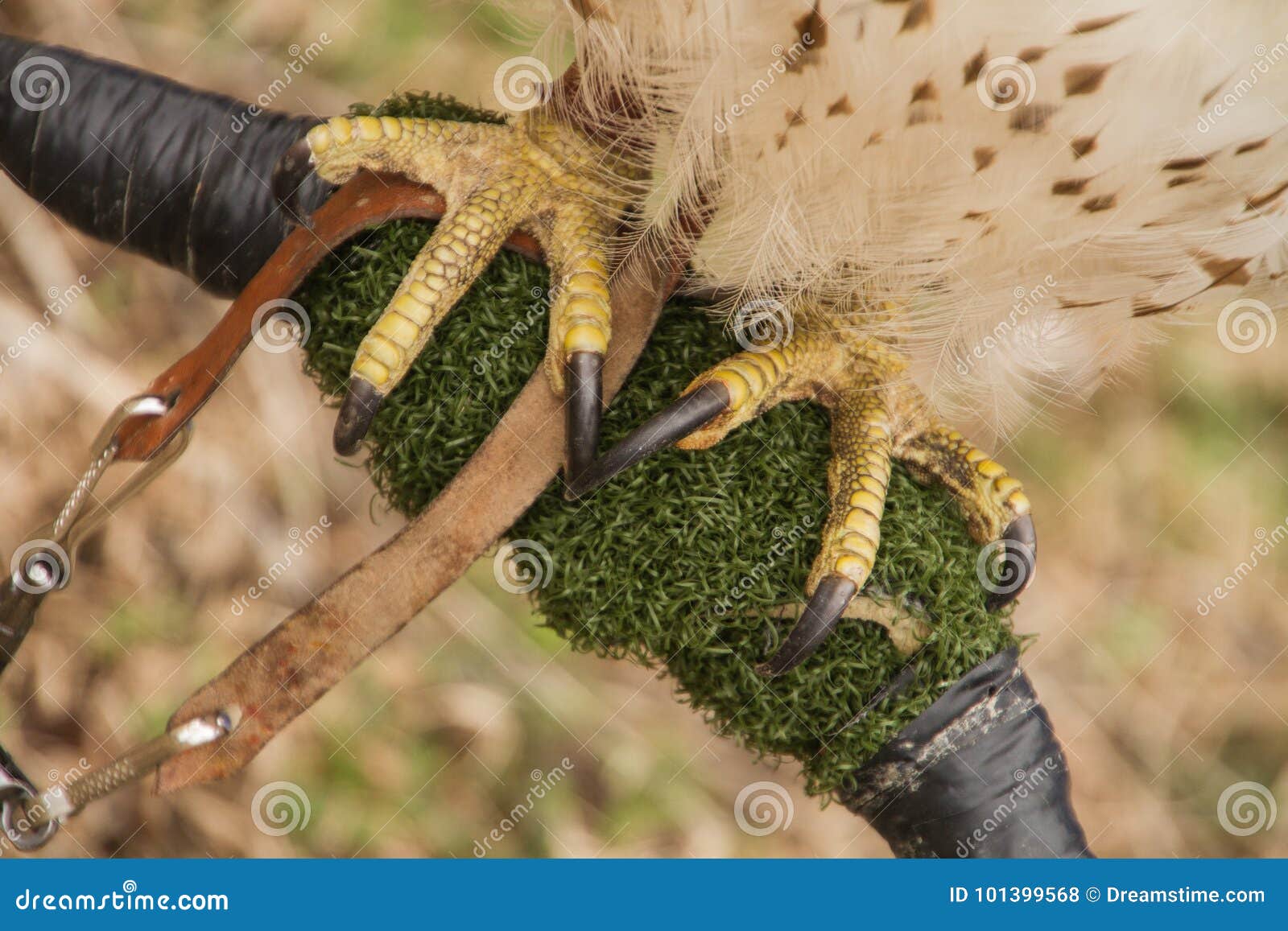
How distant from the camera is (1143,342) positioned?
2.90 ft

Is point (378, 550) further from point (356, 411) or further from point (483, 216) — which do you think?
point (483, 216)

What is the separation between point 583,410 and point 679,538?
114mm

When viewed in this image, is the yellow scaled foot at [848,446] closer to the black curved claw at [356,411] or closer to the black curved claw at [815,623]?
the black curved claw at [815,623]

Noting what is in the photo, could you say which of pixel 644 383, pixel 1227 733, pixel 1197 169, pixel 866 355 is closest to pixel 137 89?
pixel 644 383

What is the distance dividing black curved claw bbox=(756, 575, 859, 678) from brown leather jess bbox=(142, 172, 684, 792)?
20 centimetres

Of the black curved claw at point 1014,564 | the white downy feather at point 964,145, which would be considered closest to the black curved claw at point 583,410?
the white downy feather at point 964,145

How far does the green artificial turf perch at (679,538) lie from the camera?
2.16 feet

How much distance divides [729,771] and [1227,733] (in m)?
0.81

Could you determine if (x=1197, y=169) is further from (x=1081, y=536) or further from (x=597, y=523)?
(x=1081, y=536)

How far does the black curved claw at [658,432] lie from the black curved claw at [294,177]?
0.27 m

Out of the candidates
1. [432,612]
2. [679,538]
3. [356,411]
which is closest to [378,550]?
[356,411]

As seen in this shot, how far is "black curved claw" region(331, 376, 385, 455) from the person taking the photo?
630mm

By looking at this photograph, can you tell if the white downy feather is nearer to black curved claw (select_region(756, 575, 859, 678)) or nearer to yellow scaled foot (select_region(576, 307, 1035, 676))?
yellow scaled foot (select_region(576, 307, 1035, 676))

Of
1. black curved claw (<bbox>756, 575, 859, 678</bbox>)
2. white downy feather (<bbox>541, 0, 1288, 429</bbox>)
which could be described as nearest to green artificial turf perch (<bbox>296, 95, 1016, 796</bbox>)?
black curved claw (<bbox>756, 575, 859, 678</bbox>)
